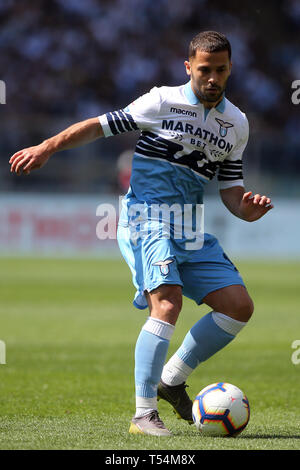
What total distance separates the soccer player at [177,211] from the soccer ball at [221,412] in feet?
0.92

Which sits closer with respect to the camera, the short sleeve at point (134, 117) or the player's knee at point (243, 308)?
the short sleeve at point (134, 117)

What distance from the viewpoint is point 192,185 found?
5.25m

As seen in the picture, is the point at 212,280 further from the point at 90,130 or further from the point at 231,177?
the point at 90,130

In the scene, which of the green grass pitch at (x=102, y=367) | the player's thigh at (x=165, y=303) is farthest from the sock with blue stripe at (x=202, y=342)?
the player's thigh at (x=165, y=303)

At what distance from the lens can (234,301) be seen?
521 centimetres

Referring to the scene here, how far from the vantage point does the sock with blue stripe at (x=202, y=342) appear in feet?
17.4

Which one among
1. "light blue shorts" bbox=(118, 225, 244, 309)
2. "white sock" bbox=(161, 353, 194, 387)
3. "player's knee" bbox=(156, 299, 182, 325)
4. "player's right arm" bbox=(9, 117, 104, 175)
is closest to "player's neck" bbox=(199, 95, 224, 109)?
"player's right arm" bbox=(9, 117, 104, 175)

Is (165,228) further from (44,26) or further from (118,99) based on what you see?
(44,26)

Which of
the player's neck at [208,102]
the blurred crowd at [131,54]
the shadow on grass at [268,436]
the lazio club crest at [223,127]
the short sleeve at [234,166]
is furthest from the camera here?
the blurred crowd at [131,54]

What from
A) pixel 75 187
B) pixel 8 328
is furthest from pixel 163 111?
pixel 75 187

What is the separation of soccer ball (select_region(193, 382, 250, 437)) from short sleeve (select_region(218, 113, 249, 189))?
1.31 metres

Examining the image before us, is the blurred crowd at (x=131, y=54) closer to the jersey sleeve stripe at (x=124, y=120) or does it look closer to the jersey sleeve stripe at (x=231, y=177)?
the jersey sleeve stripe at (x=231, y=177)

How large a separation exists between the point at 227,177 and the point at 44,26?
2498cm

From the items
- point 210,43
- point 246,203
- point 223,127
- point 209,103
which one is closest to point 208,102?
point 209,103
